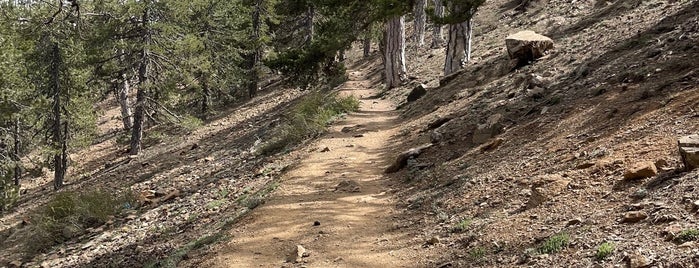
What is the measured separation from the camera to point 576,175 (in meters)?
6.95

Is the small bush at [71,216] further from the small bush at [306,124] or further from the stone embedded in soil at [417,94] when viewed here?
the stone embedded in soil at [417,94]

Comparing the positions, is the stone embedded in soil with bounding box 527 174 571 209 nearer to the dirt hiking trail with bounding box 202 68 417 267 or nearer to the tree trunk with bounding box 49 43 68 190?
the dirt hiking trail with bounding box 202 68 417 267

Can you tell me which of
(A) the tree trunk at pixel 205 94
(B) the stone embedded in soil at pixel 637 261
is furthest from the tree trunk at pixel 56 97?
(B) the stone embedded in soil at pixel 637 261

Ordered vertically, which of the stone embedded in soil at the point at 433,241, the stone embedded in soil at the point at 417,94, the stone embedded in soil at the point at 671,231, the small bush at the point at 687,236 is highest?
the small bush at the point at 687,236

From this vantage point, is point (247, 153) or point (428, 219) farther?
point (247, 153)

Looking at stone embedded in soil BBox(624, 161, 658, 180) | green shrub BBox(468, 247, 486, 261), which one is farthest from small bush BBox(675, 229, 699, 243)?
green shrub BBox(468, 247, 486, 261)

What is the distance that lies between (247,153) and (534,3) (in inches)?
714

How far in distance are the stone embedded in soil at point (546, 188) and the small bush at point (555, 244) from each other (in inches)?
44.3

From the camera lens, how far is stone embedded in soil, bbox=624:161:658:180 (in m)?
6.14

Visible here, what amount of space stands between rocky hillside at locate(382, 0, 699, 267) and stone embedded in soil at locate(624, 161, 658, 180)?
0.01 metres

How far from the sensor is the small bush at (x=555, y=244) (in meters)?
5.45

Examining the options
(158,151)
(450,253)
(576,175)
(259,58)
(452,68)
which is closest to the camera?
(450,253)

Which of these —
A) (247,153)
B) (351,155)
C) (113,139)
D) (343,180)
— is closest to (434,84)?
(247,153)

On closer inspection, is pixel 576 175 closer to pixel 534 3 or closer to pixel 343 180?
pixel 343 180
